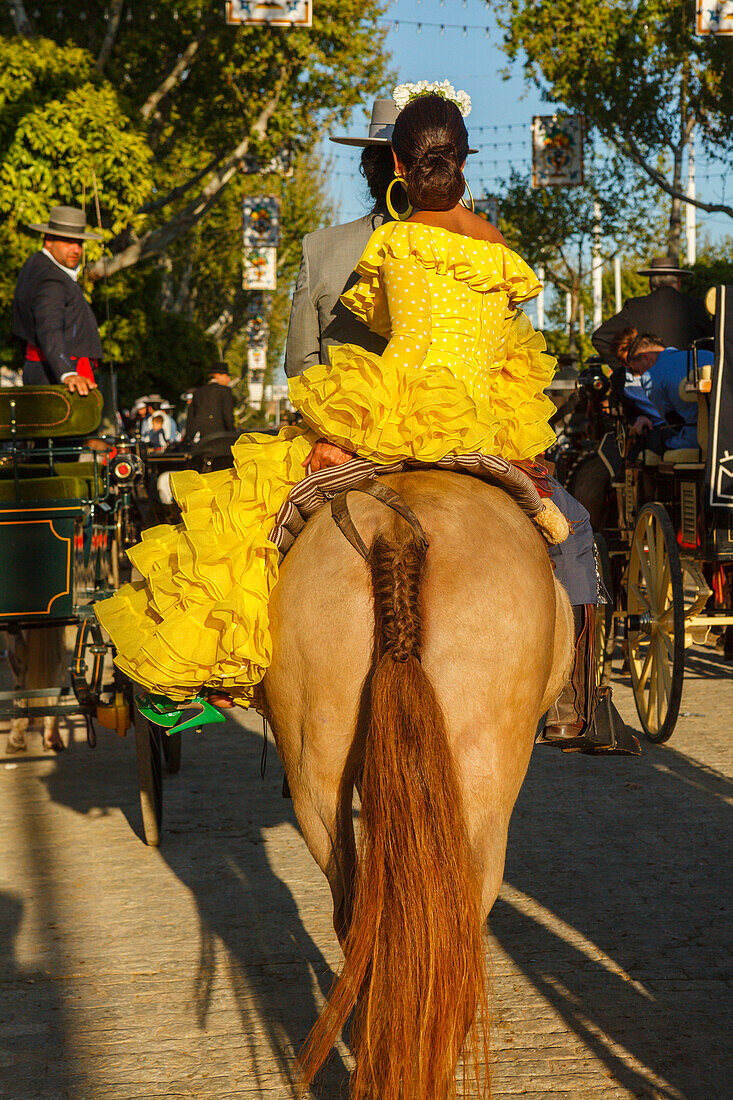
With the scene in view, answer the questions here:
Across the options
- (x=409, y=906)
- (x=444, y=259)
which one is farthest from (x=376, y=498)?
(x=409, y=906)

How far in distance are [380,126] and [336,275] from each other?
0.55m

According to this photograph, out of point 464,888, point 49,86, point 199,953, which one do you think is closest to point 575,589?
point 464,888

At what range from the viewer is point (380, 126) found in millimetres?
3734

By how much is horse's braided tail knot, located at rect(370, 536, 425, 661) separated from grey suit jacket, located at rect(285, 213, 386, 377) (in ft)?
4.49

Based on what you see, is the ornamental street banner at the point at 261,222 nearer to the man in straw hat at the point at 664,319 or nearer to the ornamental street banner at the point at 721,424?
the man in straw hat at the point at 664,319

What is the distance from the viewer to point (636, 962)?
3.80m

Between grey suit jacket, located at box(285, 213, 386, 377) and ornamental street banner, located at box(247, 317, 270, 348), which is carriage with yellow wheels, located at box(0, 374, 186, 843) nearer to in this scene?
grey suit jacket, located at box(285, 213, 386, 377)

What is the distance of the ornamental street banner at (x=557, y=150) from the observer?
21.6m

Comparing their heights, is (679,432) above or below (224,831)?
above

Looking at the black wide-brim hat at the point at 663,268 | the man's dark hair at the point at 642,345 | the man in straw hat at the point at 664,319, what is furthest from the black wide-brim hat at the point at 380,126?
the black wide-brim hat at the point at 663,268

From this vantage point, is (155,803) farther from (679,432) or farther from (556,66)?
(556,66)

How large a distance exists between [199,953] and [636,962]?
1.52m

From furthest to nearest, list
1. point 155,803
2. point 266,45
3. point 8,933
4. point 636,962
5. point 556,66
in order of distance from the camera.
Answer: point 556,66
point 266,45
point 155,803
point 8,933
point 636,962

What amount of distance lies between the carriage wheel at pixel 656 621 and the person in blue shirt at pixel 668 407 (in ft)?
1.58
